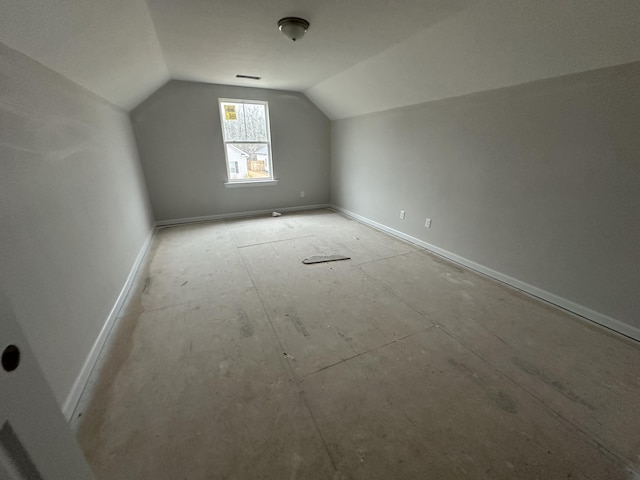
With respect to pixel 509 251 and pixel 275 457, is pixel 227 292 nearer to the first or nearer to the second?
pixel 275 457

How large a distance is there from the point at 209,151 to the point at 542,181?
4418 millimetres

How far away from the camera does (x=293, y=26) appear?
2053 millimetres

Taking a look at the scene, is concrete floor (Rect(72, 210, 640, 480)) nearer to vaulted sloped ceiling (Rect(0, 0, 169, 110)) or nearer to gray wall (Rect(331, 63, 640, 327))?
gray wall (Rect(331, 63, 640, 327))

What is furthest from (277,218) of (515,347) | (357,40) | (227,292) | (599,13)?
(599,13)

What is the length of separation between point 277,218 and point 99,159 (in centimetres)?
280

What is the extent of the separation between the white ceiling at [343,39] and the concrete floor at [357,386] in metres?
1.81

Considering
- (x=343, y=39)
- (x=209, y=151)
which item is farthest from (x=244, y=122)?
(x=343, y=39)

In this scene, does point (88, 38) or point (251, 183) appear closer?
point (88, 38)

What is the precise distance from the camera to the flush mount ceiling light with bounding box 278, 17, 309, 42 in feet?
6.61

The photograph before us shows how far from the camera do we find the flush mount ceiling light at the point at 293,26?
6.61 feet

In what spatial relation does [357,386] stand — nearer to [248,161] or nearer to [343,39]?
[343,39]

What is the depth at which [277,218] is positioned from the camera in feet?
15.8

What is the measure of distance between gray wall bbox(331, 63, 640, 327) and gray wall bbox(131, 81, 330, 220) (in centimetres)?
204

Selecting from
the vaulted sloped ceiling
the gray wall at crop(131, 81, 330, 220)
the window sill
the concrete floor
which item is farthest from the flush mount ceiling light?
the window sill
